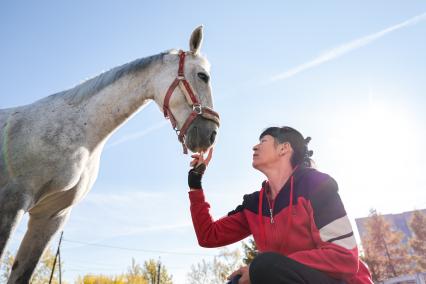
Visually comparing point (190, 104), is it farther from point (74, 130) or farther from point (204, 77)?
point (74, 130)

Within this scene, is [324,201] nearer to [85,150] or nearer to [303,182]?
[303,182]

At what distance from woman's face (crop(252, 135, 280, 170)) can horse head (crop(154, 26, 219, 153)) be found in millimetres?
647

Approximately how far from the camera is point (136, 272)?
47688 mm

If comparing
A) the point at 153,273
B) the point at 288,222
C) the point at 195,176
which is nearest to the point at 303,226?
the point at 288,222

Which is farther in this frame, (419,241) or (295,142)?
(419,241)

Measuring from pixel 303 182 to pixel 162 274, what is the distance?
49349 mm

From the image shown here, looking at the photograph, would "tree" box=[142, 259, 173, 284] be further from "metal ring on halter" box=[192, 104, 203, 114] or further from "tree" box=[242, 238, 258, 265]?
"metal ring on halter" box=[192, 104, 203, 114]

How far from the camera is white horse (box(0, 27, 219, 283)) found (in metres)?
2.58

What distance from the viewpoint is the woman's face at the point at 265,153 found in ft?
8.12

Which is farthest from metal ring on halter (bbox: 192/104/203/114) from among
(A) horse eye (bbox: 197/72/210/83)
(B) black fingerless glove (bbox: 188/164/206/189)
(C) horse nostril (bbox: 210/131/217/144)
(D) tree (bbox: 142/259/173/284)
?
(D) tree (bbox: 142/259/173/284)

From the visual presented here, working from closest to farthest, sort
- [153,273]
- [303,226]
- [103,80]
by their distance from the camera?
[303,226], [103,80], [153,273]

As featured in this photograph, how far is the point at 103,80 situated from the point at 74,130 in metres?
0.77

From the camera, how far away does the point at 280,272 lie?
1.47 metres

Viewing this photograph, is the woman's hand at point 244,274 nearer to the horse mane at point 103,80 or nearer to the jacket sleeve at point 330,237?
the jacket sleeve at point 330,237
